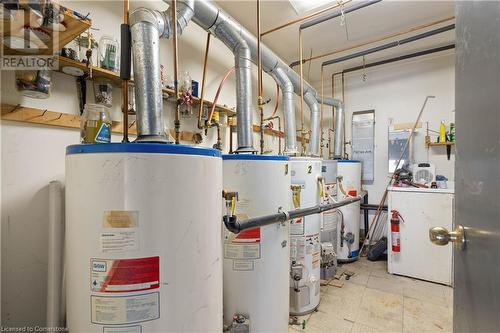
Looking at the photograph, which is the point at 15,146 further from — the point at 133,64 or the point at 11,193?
the point at 133,64

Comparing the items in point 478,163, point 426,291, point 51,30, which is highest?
point 51,30

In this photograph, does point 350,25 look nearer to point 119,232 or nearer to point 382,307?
point 382,307

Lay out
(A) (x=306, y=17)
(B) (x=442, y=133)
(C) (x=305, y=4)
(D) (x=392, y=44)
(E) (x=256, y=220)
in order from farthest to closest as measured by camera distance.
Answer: (B) (x=442, y=133) → (D) (x=392, y=44) → (A) (x=306, y=17) → (C) (x=305, y=4) → (E) (x=256, y=220)

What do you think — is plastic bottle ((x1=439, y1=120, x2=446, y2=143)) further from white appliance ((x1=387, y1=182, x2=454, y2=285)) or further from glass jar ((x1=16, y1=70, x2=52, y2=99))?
glass jar ((x1=16, y1=70, x2=52, y2=99))

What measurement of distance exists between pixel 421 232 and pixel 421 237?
57mm

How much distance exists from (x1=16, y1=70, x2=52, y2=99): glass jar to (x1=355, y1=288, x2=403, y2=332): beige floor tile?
103 inches

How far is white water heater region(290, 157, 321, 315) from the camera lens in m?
2.01

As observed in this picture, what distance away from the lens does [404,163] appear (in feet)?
11.8

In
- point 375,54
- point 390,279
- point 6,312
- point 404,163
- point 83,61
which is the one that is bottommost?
point 390,279

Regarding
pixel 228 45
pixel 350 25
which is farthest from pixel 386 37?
pixel 228 45

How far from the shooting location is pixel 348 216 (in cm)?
332

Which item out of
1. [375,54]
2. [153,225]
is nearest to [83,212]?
[153,225]

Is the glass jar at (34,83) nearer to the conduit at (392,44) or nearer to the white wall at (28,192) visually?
the white wall at (28,192)

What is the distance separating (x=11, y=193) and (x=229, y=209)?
1.02m
